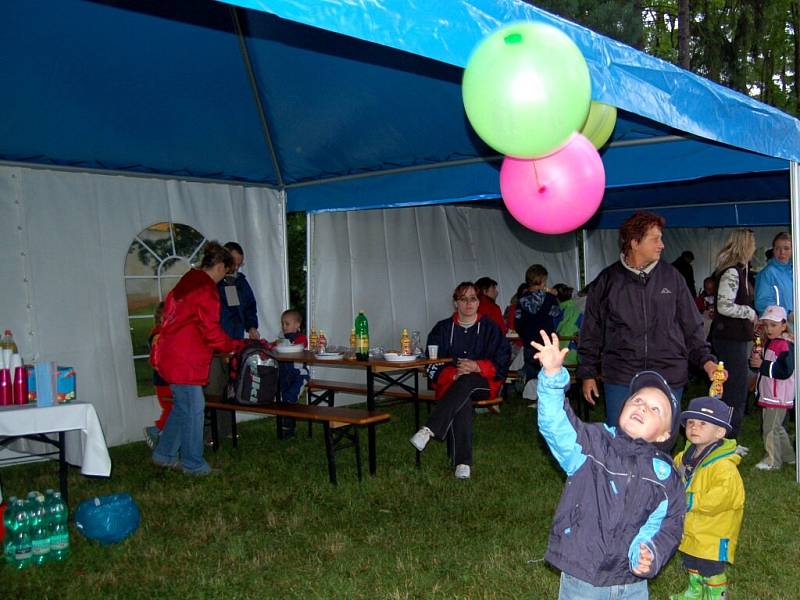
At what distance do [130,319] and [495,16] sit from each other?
505cm

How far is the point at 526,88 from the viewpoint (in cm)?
250

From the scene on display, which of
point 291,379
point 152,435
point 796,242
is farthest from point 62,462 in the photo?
point 796,242

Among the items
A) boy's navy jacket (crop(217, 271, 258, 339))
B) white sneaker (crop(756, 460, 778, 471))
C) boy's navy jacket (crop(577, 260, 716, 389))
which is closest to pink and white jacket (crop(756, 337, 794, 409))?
white sneaker (crop(756, 460, 778, 471))

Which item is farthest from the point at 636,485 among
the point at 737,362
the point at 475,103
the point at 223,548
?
the point at 737,362

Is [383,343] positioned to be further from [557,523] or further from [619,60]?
[557,523]

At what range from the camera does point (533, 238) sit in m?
11.9

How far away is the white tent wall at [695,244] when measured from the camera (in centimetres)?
1332

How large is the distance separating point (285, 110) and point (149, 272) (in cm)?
196

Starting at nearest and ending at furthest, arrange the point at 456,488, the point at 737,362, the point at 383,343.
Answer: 1. the point at 456,488
2. the point at 737,362
3. the point at 383,343

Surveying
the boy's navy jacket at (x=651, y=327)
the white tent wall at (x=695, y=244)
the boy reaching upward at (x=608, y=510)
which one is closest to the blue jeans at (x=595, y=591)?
the boy reaching upward at (x=608, y=510)

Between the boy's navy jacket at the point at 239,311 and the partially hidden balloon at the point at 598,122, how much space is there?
13.5 feet

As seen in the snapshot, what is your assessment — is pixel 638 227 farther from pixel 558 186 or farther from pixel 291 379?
pixel 291 379

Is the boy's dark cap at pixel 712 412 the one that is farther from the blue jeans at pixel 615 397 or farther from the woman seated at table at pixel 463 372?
the woman seated at table at pixel 463 372

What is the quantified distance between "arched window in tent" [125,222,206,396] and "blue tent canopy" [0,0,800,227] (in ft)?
1.97
